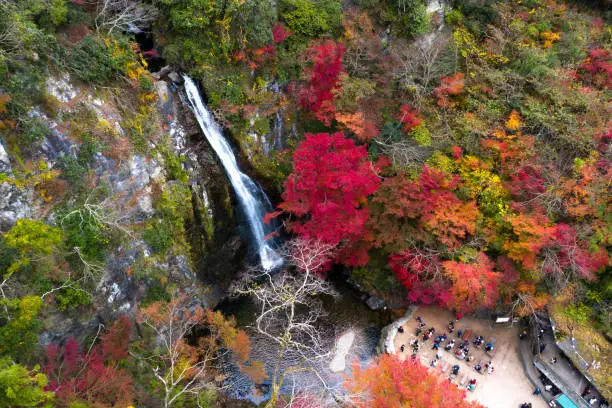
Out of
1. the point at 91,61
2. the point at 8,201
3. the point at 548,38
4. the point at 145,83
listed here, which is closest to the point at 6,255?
the point at 8,201

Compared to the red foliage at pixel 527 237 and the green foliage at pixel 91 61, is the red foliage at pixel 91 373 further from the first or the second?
the red foliage at pixel 527 237

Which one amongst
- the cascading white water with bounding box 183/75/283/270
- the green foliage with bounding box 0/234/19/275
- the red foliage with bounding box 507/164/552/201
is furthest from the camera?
the cascading white water with bounding box 183/75/283/270

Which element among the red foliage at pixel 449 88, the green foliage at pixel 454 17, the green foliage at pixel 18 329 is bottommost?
the green foliage at pixel 18 329

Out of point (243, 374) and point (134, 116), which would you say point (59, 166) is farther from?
point (243, 374)

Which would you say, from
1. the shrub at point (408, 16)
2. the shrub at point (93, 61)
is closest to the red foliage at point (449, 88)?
the shrub at point (408, 16)

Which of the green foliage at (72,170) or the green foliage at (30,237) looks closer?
the green foliage at (30,237)

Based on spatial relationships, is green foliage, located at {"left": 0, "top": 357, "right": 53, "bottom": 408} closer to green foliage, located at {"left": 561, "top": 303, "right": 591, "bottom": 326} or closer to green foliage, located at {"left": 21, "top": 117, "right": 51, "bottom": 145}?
green foliage, located at {"left": 21, "top": 117, "right": 51, "bottom": 145}

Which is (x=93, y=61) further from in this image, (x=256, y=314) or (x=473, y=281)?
(x=473, y=281)

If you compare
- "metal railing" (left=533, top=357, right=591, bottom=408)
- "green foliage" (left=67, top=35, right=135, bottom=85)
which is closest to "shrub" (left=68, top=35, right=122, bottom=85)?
"green foliage" (left=67, top=35, right=135, bottom=85)
